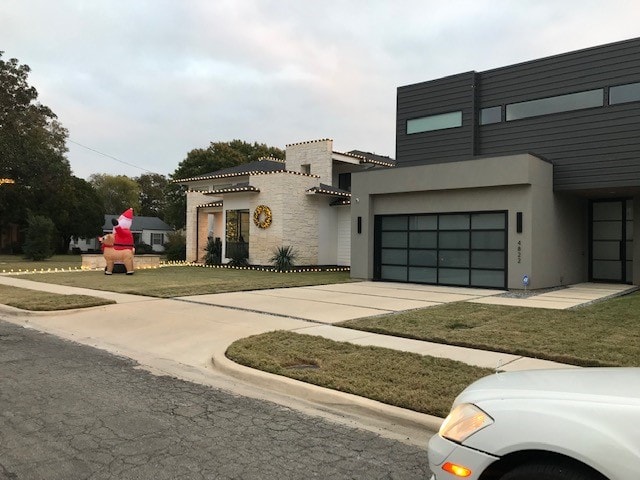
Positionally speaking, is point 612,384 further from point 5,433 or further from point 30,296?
point 30,296

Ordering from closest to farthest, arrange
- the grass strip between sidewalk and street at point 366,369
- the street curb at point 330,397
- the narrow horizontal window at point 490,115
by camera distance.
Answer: the street curb at point 330,397 → the grass strip between sidewalk and street at point 366,369 → the narrow horizontal window at point 490,115

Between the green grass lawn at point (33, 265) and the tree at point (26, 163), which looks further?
the tree at point (26, 163)

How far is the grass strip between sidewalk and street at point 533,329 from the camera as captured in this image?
713 centimetres

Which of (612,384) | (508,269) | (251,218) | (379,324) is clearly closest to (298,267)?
(251,218)

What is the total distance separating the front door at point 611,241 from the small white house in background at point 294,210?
11589 mm

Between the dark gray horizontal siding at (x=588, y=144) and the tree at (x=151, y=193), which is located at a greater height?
the tree at (x=151, y=193)

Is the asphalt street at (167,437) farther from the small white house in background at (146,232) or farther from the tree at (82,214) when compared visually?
the small white house in background at (146,232)

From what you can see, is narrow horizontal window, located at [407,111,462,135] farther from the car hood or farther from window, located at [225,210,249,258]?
the car hood

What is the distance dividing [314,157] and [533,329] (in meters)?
22.3

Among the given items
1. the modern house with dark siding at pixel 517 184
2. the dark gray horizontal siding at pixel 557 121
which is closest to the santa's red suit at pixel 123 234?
the modern house with dark siding at pixel 517 184

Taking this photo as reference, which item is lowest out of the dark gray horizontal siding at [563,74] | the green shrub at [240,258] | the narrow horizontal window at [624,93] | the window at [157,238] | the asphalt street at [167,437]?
the asphalt street at [167,437]

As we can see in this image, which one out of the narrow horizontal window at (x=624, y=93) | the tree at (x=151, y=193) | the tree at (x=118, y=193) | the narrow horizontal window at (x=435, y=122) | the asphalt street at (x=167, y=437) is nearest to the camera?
the asphalt street at (x=167, y=437)

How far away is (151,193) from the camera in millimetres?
84312

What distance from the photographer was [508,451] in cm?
238
